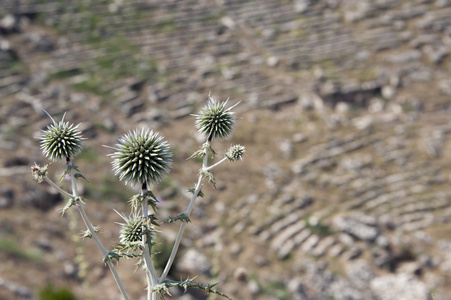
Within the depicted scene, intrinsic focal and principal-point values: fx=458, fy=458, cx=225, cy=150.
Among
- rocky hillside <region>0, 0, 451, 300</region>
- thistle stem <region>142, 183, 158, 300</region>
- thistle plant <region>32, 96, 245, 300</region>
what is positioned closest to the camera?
thistle stem <region>142, 183, 158, 300</region>

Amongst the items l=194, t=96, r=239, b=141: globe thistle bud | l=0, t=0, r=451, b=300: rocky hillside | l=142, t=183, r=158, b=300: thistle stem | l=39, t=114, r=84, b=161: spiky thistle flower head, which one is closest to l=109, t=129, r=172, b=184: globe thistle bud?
l=142, t=183, r=158, b=300: thistle stem

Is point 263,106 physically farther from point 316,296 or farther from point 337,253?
point 316,296

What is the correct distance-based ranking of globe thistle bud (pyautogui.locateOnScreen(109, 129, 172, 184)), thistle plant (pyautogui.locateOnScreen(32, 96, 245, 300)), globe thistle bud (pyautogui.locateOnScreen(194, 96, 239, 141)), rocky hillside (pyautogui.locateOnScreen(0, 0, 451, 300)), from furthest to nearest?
1. rocky hillside (pyautogui.locateOnScreen(0, 0, 451, 300))
2. globe thistle bud (pyautogui.locateOnScreen(194, 96, 239, 141))
3. globe thistle bud (pyautogui.locateOnScreen(109, 129, 172, 184))
4. thistle plant (pyautogui.locateOnScreen(32, 96, 245, 300))

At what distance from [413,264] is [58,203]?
13996 mm

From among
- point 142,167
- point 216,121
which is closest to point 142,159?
point 142,167

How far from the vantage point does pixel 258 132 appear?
2470 centimetres

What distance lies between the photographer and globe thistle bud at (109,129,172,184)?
577 centimetres

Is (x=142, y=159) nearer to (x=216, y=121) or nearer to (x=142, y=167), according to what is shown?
(x=142, y=167)

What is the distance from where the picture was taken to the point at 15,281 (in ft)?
41.9

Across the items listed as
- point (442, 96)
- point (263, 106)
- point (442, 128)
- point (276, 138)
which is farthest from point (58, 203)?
point (442, 96)

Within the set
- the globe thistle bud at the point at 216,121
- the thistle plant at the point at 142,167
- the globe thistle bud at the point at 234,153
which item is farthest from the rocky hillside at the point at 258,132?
the globe thistle bud at the point at 234,153

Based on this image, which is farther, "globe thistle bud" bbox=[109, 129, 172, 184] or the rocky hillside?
the rocky hillside

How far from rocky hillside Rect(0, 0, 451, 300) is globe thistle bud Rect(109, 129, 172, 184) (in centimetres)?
478

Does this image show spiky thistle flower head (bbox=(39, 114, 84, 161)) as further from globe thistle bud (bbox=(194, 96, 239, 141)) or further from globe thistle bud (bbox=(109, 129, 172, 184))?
globe thistle bud (bbox=(194, 96, 239, 141))
